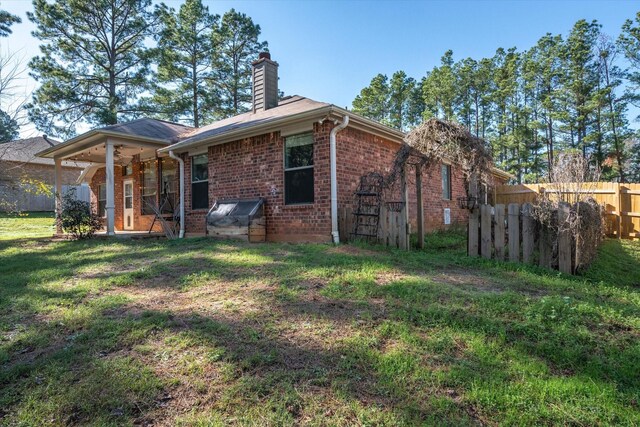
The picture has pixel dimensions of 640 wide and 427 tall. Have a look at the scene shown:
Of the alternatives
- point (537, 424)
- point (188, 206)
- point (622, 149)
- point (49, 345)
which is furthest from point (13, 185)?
point (622, 149)

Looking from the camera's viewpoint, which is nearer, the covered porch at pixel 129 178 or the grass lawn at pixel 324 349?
the grass lawn at pixel 324 349

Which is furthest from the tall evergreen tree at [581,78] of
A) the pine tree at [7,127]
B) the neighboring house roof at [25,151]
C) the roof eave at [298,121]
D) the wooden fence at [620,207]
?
the neighboring house roof at [25,151]

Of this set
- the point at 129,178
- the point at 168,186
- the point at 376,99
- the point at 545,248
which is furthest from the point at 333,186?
the point at 376,99

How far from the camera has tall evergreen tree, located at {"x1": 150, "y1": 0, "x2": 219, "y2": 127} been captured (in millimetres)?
23188

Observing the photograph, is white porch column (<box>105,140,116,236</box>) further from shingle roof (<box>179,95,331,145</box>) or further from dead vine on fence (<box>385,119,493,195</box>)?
dead vine on fence (<box>385,119,493,195</box>)

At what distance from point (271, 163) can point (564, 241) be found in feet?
20.2

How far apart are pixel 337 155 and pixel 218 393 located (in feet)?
20.4

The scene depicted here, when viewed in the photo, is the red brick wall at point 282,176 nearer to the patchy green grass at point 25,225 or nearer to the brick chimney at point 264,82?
the brick chimney at point 264,82

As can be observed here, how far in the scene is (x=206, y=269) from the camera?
554cm

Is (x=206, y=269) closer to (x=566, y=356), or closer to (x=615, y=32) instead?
(x=566, y=356)

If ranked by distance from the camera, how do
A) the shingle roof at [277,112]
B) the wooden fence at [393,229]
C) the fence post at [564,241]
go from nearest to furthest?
the fence post at [564,241]
the wooden fence at [393,229]
the shingle roof at [277,112]

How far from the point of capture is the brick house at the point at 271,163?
26.3 feet

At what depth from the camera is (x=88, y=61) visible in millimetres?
21875

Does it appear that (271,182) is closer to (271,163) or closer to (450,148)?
(271,163)
